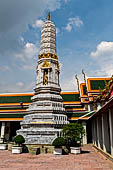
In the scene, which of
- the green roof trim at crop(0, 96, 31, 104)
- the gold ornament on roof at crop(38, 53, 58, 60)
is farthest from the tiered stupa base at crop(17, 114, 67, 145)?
the green roof trim at crop(0, 96, 31, 104)

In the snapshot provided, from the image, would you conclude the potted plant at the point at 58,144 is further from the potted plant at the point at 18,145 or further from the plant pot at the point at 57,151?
the potted plant at the point at 18,145

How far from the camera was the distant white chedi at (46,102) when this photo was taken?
1596 cm

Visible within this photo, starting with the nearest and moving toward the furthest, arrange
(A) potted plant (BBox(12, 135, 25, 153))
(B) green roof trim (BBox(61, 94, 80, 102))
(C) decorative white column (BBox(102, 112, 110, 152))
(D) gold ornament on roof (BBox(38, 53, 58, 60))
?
(C) decorative white column (BBox(102, 112, 110, 152)) → (A) potted plant (BBox(12, 135, 25, 153)) → (D) gold ornament on roof (BBox(38, 53, 58, 60)) → (B) green roof trim (BBox(61, 94, 80, 102))

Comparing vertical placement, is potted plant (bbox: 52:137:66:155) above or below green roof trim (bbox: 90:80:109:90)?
below

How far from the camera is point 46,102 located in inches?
739

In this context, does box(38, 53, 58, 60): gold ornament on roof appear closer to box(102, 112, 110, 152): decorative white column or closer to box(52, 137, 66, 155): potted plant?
box(102, 112, 110, 152): decorative white column

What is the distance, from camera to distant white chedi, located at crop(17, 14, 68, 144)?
52.4ft

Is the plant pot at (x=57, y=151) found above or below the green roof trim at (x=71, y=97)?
below

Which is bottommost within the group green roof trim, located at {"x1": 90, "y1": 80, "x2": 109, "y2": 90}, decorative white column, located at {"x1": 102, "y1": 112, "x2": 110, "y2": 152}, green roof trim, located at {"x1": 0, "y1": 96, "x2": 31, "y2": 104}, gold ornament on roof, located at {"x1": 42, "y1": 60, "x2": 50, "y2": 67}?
decorative white column, located at {"x1": 102, "y1": 112, "x2": 110, "y2": 152}

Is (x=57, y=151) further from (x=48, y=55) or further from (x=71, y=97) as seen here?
(x=71, y=97)

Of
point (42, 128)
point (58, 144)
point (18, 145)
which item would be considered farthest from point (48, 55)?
point (58, 144)

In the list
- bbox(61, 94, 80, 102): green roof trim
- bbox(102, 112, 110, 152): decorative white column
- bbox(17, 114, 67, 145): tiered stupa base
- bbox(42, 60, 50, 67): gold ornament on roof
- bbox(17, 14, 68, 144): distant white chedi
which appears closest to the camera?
bbox(102, 112, 110, 152): decorative white column

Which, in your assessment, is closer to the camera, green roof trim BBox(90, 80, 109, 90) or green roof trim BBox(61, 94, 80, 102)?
green roof trim BBox(90, 80, 109, 90)

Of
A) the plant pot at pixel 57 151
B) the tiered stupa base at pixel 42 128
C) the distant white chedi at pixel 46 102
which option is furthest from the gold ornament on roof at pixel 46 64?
the plant pot at pixel 57 151
